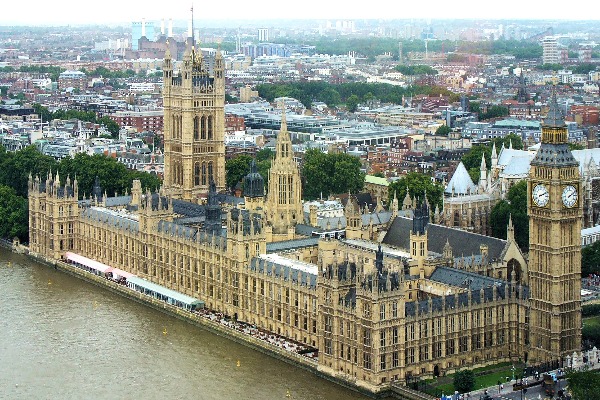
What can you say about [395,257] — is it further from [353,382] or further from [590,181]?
[590,181]

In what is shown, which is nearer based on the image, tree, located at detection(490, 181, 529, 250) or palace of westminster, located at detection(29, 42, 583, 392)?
palace of westminster, located at detection(29, 42, 583, 392)

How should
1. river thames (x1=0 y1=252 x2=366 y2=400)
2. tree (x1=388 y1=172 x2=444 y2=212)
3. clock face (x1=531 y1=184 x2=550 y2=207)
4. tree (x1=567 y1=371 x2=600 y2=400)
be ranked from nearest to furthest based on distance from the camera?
1. tree (x1=567 y1=371 x2=600 y2=400)
2. clock face (x1=531 y1=184 x2=550 y2=207)
3. river thames (x1=0 y1=252 x2=366 y2=400)
4. tree (x1=388 y1=172 x2=444 y2=212)

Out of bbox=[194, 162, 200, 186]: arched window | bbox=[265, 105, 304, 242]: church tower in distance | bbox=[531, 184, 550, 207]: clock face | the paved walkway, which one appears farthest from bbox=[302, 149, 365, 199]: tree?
the paved walkway

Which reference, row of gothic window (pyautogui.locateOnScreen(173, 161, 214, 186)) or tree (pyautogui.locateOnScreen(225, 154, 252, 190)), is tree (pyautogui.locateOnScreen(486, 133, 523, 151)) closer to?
tree (pyautogui.locateOnScreen(225, 154, 252, 190))

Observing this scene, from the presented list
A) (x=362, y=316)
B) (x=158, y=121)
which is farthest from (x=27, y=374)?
(x=158, y=121)

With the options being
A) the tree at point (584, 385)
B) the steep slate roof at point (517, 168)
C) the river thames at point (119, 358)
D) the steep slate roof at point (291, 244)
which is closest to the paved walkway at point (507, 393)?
the tree at point (584, 385)

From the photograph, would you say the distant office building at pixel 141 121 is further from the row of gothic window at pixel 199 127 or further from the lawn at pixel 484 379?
the lawn at pixel 484 379
